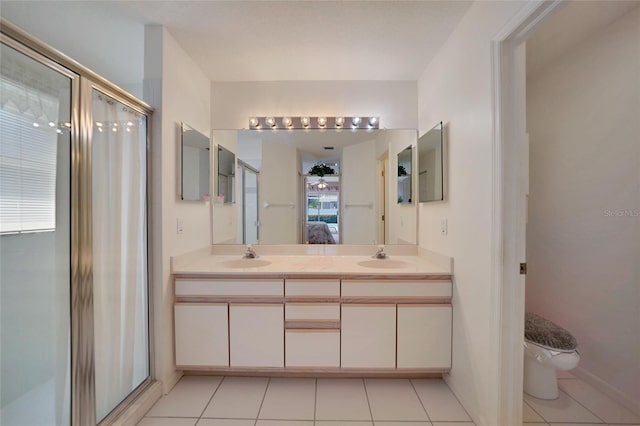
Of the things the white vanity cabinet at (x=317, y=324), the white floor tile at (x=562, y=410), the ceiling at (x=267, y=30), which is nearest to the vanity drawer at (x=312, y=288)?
the white vanity cabinet at (x=317, y=324)

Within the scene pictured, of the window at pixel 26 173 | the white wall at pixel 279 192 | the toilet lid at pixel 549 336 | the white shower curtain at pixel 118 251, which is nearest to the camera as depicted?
the window at pixel 26 173

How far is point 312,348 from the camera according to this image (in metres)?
1.85

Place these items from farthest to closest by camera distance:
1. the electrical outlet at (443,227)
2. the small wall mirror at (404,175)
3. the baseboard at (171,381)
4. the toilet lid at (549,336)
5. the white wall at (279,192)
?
the white wall at (279,192), the small wall mirror at (404,175), the electrical outlet at (443,227), the baseboard at (171,381), the toilet lid at (549,336)

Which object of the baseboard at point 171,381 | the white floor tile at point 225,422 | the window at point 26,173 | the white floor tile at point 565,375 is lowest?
the white floor tile at point 225,422

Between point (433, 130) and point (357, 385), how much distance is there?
195 cm

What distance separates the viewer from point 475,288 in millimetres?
1554

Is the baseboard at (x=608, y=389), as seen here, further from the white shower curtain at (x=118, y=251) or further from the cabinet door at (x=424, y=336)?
the white shower curtain at (x=118, y=251)

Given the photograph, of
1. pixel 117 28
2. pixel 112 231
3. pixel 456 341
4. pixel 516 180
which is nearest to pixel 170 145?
pixel 112 231

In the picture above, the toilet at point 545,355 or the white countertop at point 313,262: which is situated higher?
the white countertop at point 313,262

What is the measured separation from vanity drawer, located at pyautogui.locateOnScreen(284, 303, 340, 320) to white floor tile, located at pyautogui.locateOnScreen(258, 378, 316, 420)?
49 centimetres

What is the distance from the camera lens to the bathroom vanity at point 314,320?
1.84 metres

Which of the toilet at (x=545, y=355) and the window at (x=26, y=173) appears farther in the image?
the toilet at (x=545, y=355)

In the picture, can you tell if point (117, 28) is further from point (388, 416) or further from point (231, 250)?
point (388, 416)

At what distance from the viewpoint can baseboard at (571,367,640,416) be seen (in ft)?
5.37
